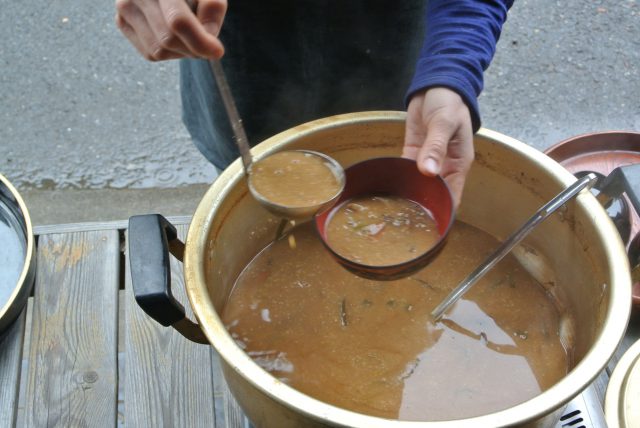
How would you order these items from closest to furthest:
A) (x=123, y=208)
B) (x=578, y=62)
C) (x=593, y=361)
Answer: (x=593, y=361)
(x=123, y=208)
(x=578, y=62)

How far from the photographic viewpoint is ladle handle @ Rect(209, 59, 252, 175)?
813 mm

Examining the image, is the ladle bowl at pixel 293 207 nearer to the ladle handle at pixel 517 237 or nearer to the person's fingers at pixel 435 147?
the person's fingers at pixel 435 147

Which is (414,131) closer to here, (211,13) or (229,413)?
(211,13)

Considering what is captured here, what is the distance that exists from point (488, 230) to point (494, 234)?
0.01 meters

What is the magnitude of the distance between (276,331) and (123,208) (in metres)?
1.15

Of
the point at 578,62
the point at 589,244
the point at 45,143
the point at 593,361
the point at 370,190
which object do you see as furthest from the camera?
the point at 578,62

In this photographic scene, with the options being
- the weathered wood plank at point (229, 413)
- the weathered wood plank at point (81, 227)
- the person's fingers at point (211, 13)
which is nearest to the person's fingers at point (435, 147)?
the person's fingers at point (211, 13)

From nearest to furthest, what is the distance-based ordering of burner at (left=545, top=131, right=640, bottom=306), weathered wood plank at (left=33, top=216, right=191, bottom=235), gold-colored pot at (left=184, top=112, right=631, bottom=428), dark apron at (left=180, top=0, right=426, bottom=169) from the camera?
1. gold-colored pot at (left=184, top=112, right=631, bottom=428)
2. dark apron at (left=180, top=0, right=426, bottom=169)
3. weathered wood plank at (left=33, top=216, right=191, bottom=235)
4. burner at (left=545, top=131, right=640, bottom=306)

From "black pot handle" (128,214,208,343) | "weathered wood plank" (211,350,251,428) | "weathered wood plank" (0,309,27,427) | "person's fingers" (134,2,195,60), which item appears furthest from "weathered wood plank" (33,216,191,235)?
"person's fingers" (134,2,195,60)

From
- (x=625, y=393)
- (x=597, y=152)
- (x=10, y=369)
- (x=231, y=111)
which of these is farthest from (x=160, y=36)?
(x=597, y=152)

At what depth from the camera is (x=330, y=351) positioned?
93 cm

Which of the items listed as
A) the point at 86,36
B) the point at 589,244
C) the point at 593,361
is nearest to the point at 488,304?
the point at 589,244

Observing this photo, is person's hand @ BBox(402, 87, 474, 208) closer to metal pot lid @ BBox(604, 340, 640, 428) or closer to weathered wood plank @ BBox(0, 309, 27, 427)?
metal pot lid @ BBox(604, 340, 640, 428)

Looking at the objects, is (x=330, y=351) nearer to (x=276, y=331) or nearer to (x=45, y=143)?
(x=276, y=331)
